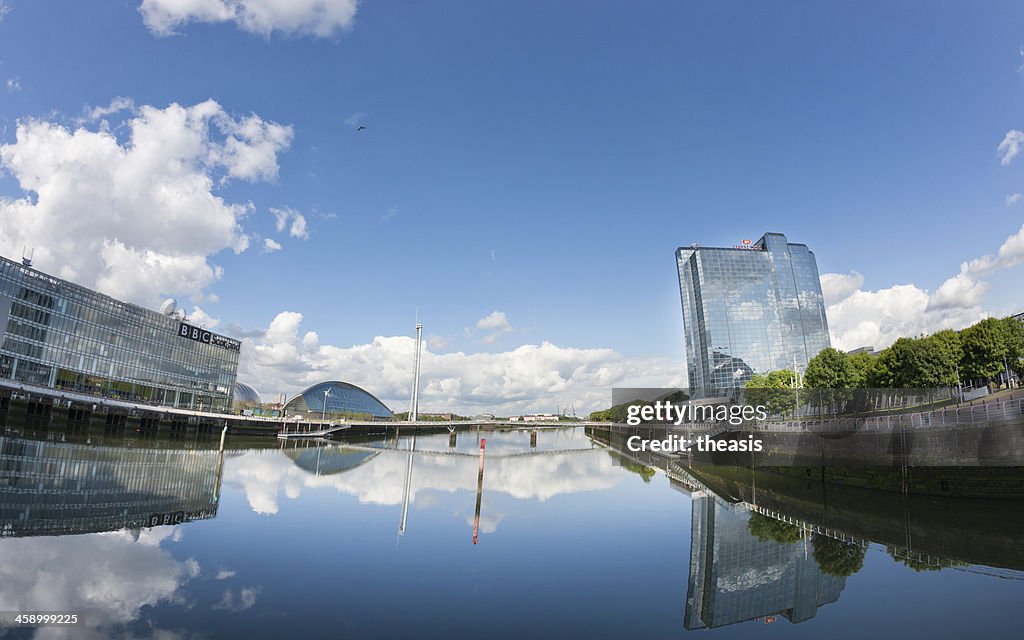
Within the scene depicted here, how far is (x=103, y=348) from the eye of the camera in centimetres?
9838

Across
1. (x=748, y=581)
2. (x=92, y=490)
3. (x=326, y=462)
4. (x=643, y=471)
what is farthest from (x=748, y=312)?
(x=92, y=490)

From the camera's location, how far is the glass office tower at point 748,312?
176875 mm

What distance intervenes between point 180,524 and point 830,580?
96.2 feet

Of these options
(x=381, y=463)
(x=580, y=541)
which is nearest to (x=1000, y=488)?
(x=580, y=541)

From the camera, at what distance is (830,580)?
20.9 metres

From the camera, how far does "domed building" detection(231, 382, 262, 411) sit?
545 feet

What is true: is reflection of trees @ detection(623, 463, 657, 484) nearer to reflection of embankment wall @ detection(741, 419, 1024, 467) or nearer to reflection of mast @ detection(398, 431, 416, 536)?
reflection of embankment wall @ detection(741, 419, 1024, 467)

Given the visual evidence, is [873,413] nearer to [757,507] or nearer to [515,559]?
[757,507]

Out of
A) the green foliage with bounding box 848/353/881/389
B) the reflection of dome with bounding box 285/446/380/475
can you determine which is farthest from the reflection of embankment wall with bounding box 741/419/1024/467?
the reflection of dome with bounding box 285/446/380/475

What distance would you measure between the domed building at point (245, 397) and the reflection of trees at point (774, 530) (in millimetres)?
165294

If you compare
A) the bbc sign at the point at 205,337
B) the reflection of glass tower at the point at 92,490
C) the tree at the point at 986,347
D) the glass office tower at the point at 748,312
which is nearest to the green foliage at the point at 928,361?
the tree at the point at 986,347

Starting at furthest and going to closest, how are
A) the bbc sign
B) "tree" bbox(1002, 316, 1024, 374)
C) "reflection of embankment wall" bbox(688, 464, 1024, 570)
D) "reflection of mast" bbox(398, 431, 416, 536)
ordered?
the bbc sign → "tree" bbox(1002, 316, 1024, 374) → "reflection of mast" bbox(398, 431, 416, 536) → "reflection of embankment wall" bbox(688, 464, 1024, 570)

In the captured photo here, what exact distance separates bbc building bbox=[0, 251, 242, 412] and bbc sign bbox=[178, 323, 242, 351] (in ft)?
0.71

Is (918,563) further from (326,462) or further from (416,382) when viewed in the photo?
(416,382)
